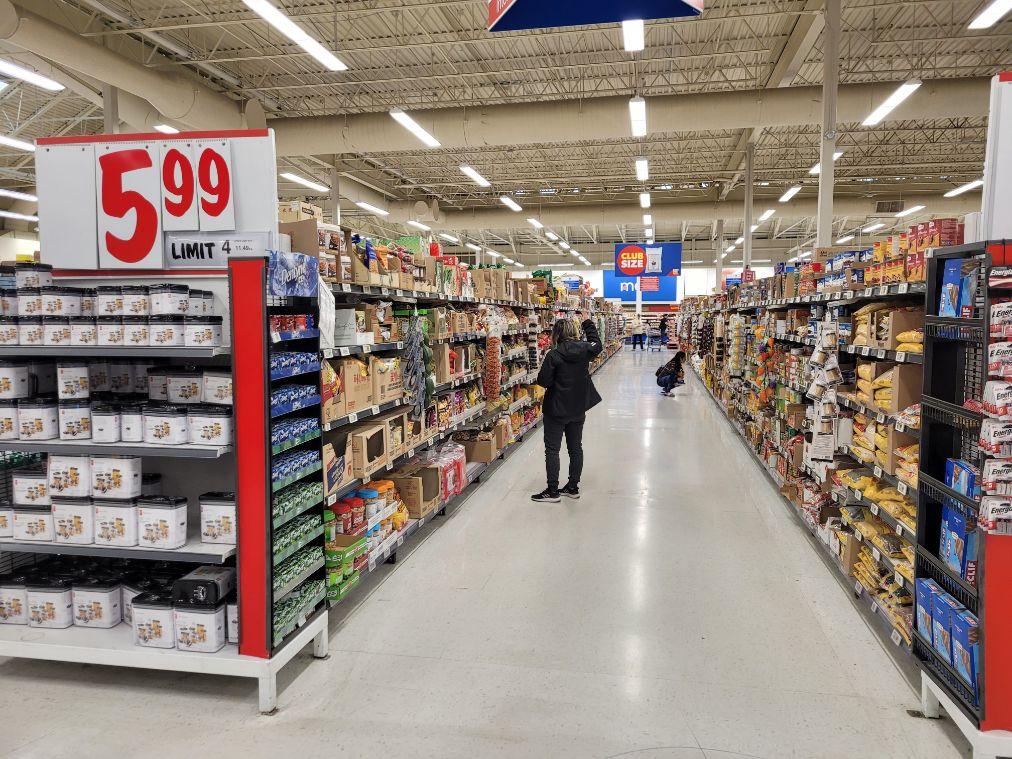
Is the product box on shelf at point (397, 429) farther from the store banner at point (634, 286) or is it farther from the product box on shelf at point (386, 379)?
the store banner at point (634, 286)

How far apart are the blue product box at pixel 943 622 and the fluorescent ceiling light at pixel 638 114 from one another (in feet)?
26.1

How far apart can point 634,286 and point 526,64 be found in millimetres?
13707

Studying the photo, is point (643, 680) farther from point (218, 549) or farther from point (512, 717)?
point (218, 549)

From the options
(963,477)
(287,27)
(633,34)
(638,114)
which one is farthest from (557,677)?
(638,114)

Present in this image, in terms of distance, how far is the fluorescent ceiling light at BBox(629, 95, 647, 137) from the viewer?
9.17m

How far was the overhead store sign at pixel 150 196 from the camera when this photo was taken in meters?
3.06

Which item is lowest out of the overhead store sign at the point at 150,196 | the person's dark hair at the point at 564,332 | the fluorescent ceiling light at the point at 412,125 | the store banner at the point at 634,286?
the person's dark hair at the point at 564,332

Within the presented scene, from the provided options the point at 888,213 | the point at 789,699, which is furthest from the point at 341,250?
the point at 888,213

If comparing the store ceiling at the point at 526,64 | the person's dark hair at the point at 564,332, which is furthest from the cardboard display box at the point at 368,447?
the store ceiling at the point at 526,64

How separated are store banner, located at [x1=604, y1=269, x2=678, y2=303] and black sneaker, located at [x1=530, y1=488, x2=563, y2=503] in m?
13.4

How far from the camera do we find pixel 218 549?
284 centimetres

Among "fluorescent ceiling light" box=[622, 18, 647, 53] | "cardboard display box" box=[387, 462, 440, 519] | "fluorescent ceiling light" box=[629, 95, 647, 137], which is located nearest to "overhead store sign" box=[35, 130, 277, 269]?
"cardboard display box" box=[387, 462, 440, 519]

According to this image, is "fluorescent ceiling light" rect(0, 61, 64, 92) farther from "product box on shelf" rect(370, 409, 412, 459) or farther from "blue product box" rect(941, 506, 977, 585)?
"blue product box" rect(941, 506, 977, 585)

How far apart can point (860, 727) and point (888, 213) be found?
20464 millimetres
